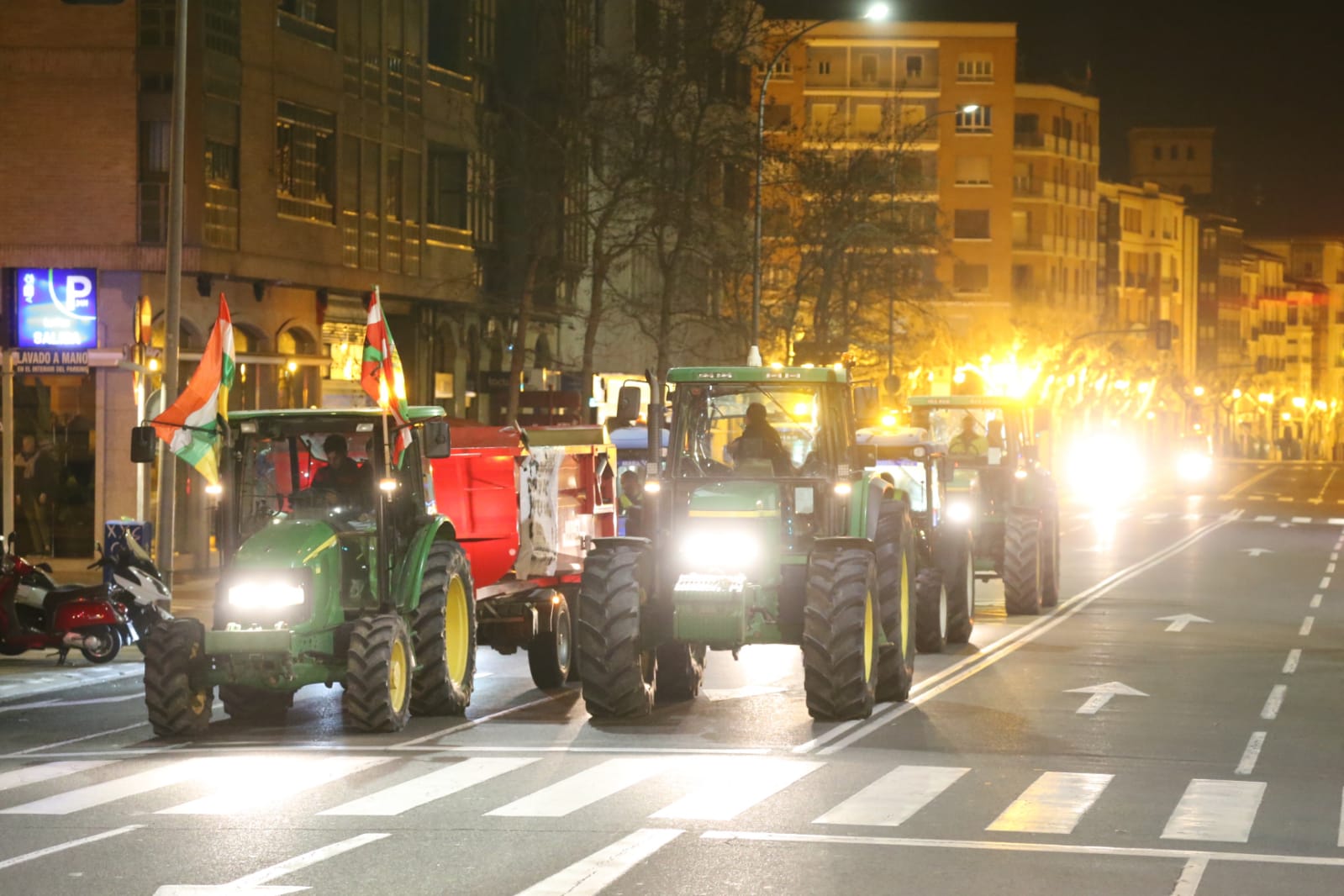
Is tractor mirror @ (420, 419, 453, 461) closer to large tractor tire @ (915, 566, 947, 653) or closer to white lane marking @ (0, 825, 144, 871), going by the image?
white lane marking @ (0, 825, 144, 871)

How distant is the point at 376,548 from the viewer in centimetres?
1875

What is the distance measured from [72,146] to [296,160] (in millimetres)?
4925

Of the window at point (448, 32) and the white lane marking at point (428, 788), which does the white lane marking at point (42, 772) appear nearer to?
the white lane marking at point (428, 788)

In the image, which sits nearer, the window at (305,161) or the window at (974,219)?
the window at (305,161)

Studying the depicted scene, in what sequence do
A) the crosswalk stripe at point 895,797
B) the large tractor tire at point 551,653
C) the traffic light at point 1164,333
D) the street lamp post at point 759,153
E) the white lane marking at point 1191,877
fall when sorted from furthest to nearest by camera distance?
1. the traffic light at point 1164,333
2. the street lamp post at point 759,153
3. the large tractor tire at point 551,653
4. the crosswalk stripe at point 895,797
5. the white lane marking at point 1191,877

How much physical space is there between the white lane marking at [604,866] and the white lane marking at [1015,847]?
286 mm

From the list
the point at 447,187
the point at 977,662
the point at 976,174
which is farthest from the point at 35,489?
the point at 976,174

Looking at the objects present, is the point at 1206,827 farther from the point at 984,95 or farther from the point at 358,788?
the point at 984,95

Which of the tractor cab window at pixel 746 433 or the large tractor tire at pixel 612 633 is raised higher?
the tractor cab window at pixel 746 433

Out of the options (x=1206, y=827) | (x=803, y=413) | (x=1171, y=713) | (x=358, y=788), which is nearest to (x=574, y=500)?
(x=803, y=413)

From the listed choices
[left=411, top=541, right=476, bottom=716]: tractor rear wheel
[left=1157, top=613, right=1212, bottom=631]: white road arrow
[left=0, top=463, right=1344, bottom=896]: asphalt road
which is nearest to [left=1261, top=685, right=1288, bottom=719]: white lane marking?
[left=0, top=463, right=1344, bottom=896]: asphalt road

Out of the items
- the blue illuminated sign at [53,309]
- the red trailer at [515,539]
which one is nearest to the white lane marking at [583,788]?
the red trailer at [515,539]

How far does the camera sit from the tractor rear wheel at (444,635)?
62.4ft

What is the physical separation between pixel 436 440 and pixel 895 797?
5275 mm
